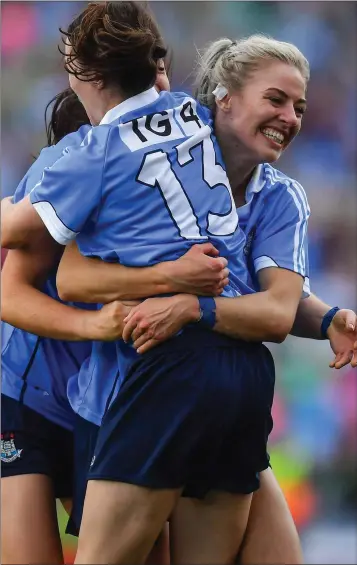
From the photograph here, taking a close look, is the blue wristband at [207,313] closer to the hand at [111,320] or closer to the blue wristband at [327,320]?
the hand at [111,320]

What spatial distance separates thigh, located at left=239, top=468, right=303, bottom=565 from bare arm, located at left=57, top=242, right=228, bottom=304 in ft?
1.73

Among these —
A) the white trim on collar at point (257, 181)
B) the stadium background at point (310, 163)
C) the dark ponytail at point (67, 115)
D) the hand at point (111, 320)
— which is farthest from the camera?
the stadium background at point (310, 163)

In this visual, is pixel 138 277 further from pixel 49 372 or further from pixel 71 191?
pixel 49 372

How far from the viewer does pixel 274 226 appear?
194 centimetres

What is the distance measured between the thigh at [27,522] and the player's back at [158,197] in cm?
57

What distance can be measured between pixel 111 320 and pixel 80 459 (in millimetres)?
361

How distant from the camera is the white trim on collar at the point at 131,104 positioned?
5.99 ft

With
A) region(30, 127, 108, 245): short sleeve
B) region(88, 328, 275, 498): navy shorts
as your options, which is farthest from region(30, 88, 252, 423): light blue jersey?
region(88, 328, 275, 498): navy shorts

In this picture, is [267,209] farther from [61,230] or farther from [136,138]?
[61,230]

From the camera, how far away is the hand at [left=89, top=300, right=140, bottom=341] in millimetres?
1753

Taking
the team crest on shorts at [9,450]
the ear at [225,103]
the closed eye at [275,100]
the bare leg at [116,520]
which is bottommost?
the team crest on shorts at [9,450]

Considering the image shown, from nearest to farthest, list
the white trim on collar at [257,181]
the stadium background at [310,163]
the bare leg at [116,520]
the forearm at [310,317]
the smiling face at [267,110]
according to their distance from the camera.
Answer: the bare leg at [116,520]
the smiling face at [267,110]
the white trim on collar at [257,181]
the forearm at [310,317]
the stadium background at [310,163]

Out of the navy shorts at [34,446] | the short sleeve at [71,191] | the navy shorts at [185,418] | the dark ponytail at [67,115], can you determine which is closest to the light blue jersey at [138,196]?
the short sleeve at [71,191]

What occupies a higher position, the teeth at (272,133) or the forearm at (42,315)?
the teeth at (272,133)
